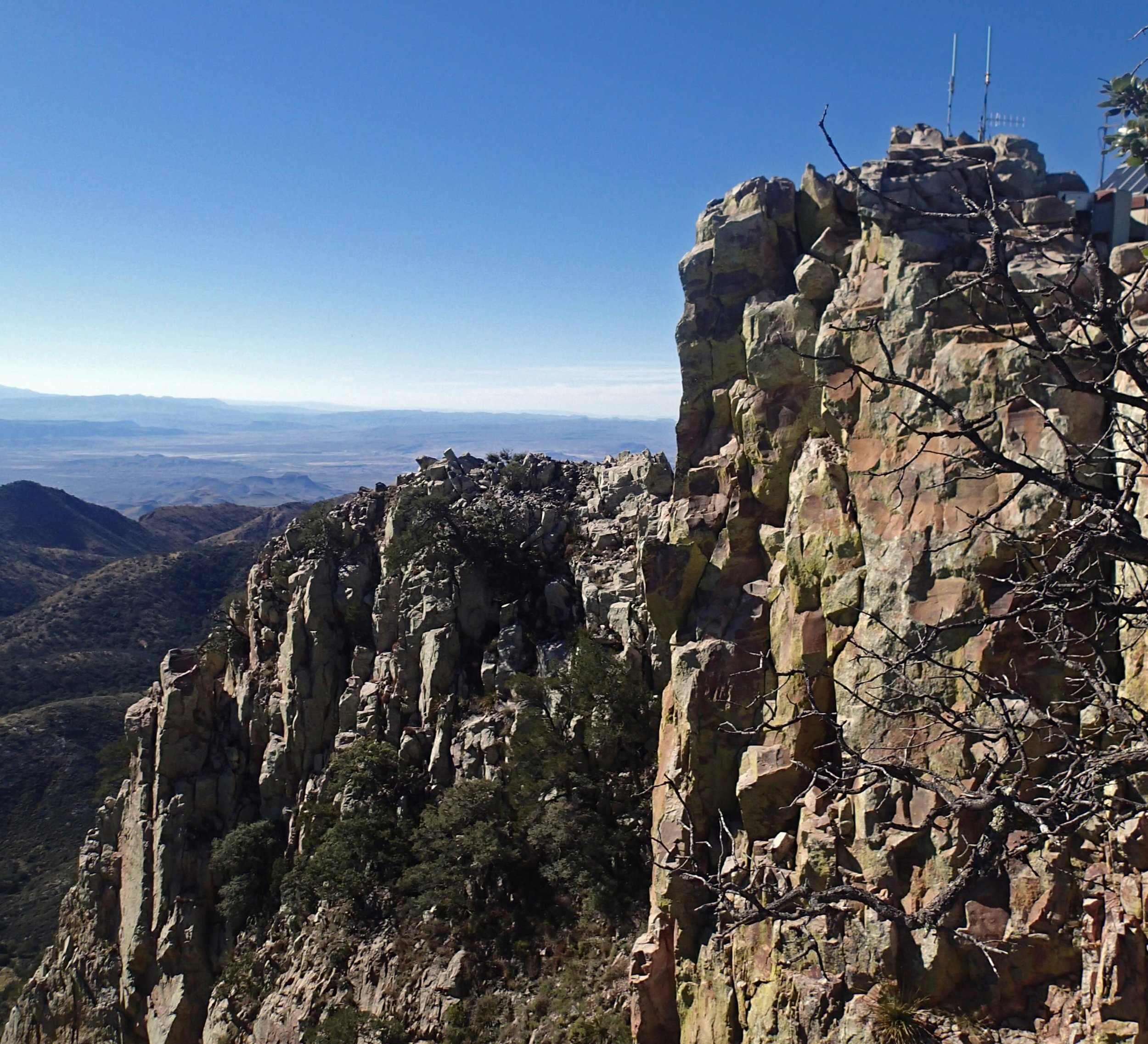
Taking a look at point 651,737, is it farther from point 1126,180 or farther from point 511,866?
point 1126,180

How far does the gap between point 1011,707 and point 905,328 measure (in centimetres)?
743

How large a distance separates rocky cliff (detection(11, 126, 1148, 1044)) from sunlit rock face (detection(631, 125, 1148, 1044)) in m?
0.06

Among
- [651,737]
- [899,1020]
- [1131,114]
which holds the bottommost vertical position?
[651,737]

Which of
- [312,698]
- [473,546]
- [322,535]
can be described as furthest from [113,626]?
[473,546]

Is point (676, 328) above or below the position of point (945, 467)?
above

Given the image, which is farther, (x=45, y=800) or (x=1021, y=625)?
(x=45, y=800)

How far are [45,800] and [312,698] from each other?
A: 35.6 meters

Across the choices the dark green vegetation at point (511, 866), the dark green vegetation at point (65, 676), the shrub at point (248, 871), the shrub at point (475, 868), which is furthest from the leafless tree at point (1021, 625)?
the dark green vegetation at point (65, 676)

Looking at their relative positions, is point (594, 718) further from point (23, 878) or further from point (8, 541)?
point (8, 541)

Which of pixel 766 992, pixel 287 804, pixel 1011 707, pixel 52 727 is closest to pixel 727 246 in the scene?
pixel 1011 707

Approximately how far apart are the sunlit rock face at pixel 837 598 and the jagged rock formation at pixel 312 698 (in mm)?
7920

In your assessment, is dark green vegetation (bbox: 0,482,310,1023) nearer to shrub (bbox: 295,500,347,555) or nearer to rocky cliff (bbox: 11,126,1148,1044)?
rocky cliff (bbox: 11,126,1148,1044)

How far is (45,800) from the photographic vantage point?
53.6 metres

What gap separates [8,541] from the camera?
436 feet
